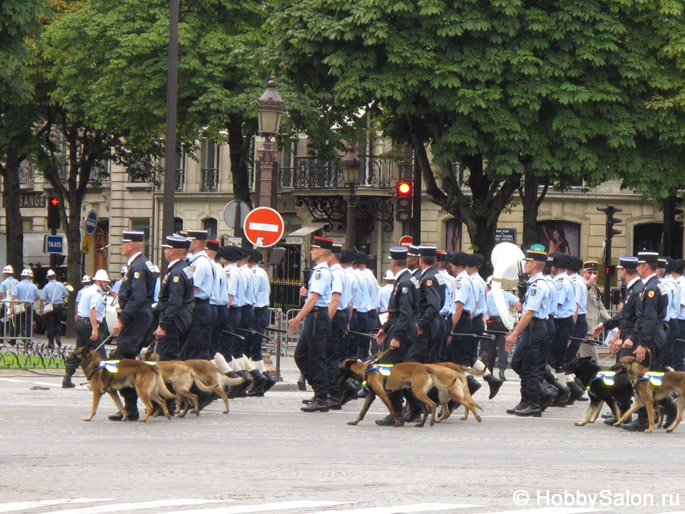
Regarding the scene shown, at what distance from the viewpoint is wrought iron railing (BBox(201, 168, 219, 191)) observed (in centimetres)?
5381

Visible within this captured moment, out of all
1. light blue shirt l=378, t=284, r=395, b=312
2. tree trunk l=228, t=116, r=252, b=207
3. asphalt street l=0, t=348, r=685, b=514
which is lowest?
asphalt street l=0, t=348, r=685, b=514

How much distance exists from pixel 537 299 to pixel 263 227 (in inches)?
273

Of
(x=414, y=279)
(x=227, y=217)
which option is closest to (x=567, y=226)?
(x=227, y=217)

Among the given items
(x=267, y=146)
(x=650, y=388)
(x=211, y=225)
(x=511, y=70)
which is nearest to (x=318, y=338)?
(x=650, y=388)

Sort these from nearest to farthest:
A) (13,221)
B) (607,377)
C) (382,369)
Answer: (382,369) < (607,377) < (13,221)

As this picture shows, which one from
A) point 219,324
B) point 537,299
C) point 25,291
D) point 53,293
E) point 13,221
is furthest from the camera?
point 13,221

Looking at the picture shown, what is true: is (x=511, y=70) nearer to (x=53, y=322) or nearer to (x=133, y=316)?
(x=53, y=322)

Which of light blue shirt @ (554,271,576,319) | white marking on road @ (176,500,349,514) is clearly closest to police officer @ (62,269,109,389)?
light blue shirt @ (554,271,576,319)

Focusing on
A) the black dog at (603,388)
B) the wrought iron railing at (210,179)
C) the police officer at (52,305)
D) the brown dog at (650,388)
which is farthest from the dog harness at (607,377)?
the wrought iron railing at (210,179)

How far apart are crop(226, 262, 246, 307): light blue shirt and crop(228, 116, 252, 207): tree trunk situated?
18200mm

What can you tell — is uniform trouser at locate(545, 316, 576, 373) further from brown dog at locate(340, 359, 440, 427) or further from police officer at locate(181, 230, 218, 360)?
police officer at locate(181, 230, 218, 360)

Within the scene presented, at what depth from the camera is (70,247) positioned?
41.8 metres

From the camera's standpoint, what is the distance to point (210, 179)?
54000mm

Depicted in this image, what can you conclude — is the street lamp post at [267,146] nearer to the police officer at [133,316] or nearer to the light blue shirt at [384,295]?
the light blue shirt at [384,295]
